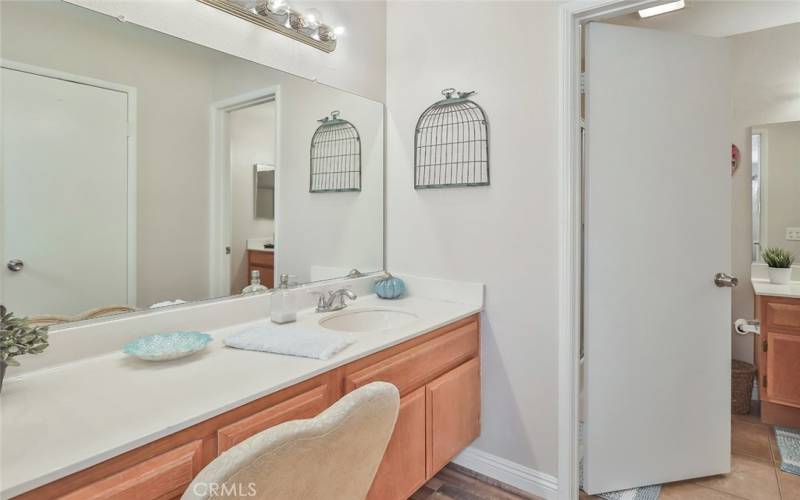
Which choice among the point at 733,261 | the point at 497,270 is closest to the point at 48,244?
the point at 497,270

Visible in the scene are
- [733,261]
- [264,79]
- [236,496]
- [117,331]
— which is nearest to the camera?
[236,496]

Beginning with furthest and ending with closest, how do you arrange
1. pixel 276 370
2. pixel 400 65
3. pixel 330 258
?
pixel 400 65, pixel 330 258, pixel 276 370

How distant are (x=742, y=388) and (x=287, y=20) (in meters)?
3.14

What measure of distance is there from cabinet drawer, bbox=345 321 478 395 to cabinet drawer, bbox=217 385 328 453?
0.12m

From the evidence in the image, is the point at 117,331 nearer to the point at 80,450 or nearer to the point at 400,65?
the point at 80,450

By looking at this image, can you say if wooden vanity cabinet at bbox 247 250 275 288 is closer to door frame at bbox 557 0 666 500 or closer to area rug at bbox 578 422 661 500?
door frame at bbox 557 0 666 500

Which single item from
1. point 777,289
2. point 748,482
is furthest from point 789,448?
point 777,289

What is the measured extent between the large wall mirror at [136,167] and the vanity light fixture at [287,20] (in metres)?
0.16

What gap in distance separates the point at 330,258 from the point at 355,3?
4.10ft

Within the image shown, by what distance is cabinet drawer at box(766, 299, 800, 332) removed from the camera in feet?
7.31

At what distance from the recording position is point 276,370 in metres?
1.09

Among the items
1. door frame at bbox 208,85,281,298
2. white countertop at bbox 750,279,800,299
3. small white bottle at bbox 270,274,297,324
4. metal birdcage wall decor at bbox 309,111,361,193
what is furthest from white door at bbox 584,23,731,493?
door frame at bbox 208,85,281,298

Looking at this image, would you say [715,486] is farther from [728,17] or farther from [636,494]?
[728,17]

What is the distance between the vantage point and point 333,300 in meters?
1.84
